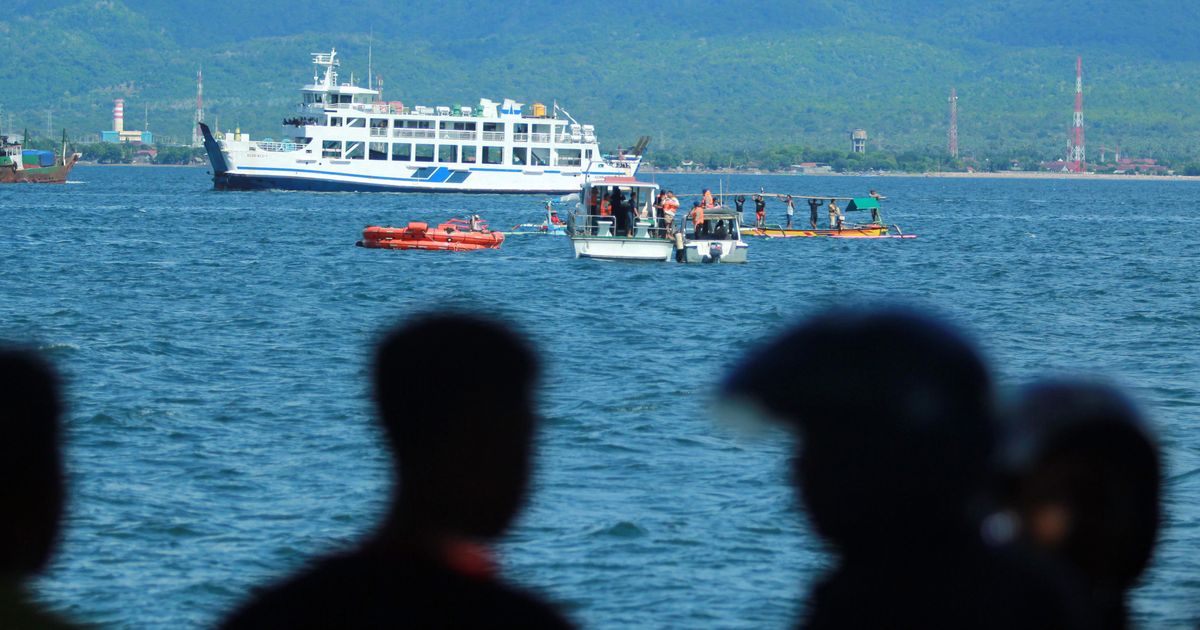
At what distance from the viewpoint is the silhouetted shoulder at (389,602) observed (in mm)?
2217

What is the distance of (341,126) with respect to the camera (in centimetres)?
9281

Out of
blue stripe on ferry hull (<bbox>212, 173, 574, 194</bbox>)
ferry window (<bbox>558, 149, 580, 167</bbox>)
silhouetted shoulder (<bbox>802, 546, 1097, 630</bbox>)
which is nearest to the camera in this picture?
silhouetted shoulder (<bbox>802, 546, 1097, 630</bbox>)

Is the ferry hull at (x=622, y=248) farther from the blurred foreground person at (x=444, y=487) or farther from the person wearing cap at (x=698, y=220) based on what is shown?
the blurred foreground person at (x=444, y=487)

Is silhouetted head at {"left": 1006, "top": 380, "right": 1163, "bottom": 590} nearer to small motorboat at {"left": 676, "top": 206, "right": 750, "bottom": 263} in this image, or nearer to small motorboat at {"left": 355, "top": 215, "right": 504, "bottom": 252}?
small motorboat at {"left": 676, "top": 206, "right": 750, "bottom": 263}

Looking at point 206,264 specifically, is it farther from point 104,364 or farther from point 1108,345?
point 1108,345

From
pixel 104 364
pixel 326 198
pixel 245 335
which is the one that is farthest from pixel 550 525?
pixel 326 198

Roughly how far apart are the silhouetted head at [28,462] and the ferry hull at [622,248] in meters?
36.3

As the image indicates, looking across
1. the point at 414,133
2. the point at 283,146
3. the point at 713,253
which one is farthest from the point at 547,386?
the point at 414,133

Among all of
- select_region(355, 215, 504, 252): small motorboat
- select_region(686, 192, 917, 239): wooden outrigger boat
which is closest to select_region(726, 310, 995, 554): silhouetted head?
select_region(355, 215, 504, 252): small motorboat

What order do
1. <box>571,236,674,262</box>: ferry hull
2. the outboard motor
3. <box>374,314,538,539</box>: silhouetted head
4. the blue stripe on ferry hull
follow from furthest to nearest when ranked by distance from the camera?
the blue stripe on ferry hull, the outboard motor, <box>571,236,674,262</box>: ferry hull, <box>374,314,538,539</box>: silhouetted head

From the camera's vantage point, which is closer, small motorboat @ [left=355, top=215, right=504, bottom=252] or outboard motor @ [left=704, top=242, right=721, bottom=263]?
outboard motor @ [left=704, top=242, right=721, bottom=263]

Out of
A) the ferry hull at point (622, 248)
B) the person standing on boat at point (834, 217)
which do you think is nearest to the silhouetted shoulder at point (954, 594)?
the ferry hull at point (622, 248)

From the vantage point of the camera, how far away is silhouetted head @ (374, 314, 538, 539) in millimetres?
2334

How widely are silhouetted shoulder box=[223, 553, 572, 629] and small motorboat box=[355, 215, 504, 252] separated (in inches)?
1757
